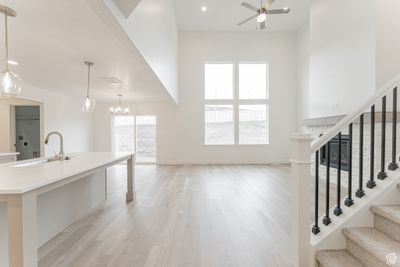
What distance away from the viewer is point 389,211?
5.74 feet

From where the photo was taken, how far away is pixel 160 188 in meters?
4.77

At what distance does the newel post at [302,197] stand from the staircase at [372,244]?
0.11 metres

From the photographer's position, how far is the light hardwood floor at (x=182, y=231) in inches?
83.3

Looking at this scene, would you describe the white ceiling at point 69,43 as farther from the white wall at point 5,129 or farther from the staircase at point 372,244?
the staircase at point 372,244

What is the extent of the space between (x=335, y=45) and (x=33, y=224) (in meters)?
5.58

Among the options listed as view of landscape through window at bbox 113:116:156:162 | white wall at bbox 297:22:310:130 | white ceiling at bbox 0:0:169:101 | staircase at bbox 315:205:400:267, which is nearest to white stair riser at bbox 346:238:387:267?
staircase at bbox 315:205:400:267

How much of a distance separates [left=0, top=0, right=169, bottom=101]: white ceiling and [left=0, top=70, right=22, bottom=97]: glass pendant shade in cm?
54

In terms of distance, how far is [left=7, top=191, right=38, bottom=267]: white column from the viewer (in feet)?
4.53

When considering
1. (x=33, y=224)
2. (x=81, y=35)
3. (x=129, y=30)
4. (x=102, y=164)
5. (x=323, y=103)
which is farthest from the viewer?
(x=323, y=103)

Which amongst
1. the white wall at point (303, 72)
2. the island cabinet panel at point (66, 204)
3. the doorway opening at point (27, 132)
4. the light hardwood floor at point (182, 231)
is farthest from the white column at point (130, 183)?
the white wall at point (303, 72)

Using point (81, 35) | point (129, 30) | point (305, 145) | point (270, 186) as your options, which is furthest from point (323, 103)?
point (81, 35)

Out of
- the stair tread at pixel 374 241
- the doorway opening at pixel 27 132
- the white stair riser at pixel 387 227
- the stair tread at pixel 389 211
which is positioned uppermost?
the doorway opening at pixel 27 132

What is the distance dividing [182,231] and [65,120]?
6.19 m

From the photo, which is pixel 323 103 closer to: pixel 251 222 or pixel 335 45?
pixel 335 45
